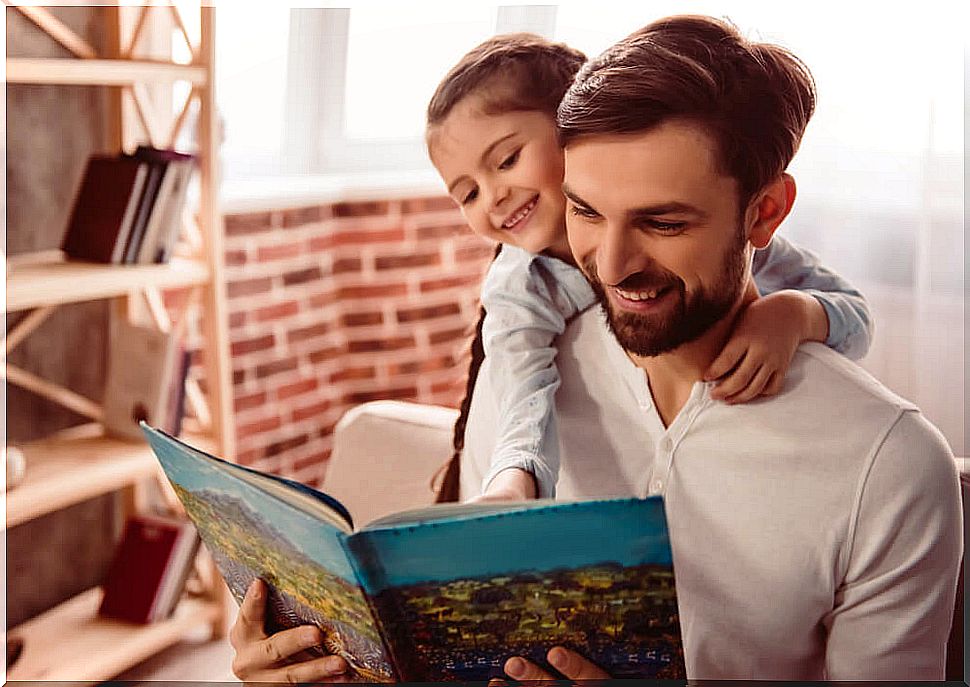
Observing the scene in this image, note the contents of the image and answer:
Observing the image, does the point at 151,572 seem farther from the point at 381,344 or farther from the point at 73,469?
the point at 381,344

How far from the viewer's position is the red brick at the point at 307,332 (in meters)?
2.81

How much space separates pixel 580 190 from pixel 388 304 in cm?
198

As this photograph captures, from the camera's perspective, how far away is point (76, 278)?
Answer: 76.2 inches

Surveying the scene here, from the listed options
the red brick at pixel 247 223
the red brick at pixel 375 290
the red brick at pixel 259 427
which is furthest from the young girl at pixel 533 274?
the red brick at pixel 375 290

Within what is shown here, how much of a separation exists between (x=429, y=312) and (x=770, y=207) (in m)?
2.07

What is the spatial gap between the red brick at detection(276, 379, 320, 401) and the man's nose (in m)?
1.93

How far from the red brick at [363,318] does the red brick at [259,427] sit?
34cm

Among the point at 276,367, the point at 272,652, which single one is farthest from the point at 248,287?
the point at 272,652

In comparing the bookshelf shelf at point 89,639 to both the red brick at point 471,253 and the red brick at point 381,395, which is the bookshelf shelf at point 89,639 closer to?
the red brick at point 381,395

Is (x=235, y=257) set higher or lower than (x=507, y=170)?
lower

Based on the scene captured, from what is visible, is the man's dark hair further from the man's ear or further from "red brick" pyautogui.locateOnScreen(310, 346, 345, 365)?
"red brick" pyautogui.locateOnScreen(310, 346, 345, 365)

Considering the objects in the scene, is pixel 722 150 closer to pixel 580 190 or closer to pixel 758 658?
pixel 580 190

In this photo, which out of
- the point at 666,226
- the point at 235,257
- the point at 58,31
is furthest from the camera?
the point at 235,257

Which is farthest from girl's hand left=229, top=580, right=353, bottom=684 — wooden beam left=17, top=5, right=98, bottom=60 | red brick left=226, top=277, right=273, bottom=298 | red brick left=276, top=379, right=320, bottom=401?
red brick left=276, top=379, right=320, bottom=401
